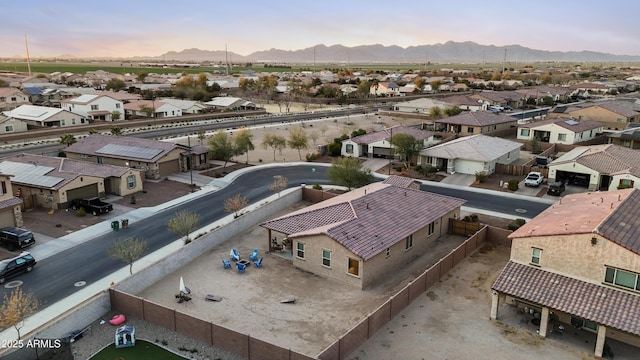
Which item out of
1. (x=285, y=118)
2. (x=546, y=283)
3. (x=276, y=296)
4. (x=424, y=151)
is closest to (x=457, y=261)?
(x=546, y=283)

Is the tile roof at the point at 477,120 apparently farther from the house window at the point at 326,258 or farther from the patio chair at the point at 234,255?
the patio chair at the point at 234,255

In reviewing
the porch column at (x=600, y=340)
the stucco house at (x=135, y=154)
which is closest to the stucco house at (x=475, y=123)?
the stucco house at (x=135, y=154)

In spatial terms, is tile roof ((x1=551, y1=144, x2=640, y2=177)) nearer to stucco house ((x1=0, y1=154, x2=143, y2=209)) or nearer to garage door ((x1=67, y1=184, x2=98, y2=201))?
stucco house ((x1=0, y1=154, x2=143, y2=209))

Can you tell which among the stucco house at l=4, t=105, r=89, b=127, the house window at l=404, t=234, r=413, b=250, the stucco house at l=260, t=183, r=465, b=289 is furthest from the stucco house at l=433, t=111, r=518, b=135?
the stucco house at l=4, t=105, r=89, b=127

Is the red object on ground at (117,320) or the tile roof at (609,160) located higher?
the tile roof at (609,160)

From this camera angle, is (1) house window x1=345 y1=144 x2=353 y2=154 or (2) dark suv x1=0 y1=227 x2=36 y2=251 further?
(1) house window x1=345 y1=144 x2=353 y2=154

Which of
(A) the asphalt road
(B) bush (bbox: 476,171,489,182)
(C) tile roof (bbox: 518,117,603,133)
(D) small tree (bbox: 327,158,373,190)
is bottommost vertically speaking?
(A) the asphalt road

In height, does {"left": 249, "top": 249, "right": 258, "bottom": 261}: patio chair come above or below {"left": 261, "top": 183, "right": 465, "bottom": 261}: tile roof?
below
